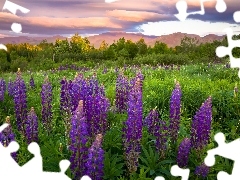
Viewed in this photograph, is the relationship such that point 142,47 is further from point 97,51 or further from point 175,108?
point 175,108

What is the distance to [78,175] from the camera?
355 centimetres

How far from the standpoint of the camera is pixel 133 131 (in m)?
3.79

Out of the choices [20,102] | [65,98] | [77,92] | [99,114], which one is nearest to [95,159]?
[99,114]

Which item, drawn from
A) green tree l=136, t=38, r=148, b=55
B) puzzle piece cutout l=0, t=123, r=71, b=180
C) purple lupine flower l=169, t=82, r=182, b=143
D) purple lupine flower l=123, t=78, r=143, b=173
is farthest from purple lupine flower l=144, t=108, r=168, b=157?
green tree l=136, t=38, r=148, b=55

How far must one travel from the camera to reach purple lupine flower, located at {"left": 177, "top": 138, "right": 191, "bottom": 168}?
12.8ft

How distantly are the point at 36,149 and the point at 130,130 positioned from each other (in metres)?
0.84

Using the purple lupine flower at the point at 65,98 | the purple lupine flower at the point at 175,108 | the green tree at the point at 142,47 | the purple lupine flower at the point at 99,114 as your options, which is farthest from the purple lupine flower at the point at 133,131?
the green tree at the point at 142,47

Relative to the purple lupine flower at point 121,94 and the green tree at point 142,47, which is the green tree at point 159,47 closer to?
the green tree at point 142,47

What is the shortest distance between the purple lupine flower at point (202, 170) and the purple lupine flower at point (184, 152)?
127 mm

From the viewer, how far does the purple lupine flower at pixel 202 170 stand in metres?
3.99

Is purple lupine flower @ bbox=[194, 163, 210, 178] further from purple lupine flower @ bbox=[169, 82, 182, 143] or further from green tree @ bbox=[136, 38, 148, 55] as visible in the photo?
green tree @ bbox=[136, 38, 148, 55]

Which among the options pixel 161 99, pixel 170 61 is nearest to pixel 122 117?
pixel 161 99

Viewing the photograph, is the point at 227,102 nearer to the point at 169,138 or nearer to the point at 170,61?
the point at 169,138

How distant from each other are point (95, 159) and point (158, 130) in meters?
1.22
